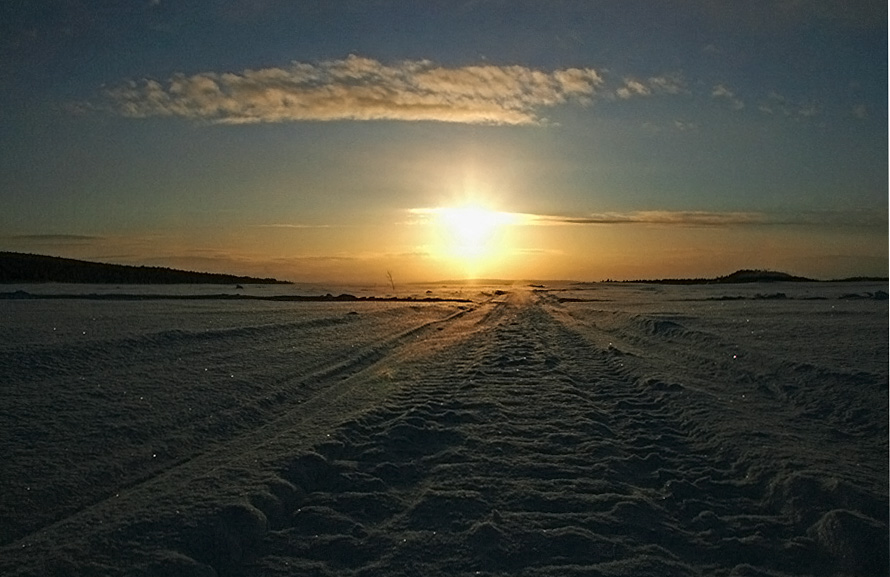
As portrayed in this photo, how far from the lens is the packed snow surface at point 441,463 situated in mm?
4766

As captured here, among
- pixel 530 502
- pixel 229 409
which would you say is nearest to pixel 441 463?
pixel 530 502

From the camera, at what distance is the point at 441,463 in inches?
268

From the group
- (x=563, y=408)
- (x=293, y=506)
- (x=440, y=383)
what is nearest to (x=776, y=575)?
(x=293, y=506)

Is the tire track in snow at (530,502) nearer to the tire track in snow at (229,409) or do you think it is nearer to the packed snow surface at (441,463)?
the packed snow surface at (441,463)

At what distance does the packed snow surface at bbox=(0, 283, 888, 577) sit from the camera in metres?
4.77

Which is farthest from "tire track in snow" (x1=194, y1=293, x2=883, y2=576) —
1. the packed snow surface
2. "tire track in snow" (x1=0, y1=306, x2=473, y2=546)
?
"tire track in snow" (x1=0, y1=306, x2=473, y2=546)

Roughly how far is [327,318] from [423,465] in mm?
19010

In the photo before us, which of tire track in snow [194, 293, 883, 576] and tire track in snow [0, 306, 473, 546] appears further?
tire track in snow [0, 306, 473, 546]

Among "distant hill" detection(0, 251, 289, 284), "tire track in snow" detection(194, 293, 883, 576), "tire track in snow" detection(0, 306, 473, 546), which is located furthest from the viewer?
"distant hill" detection(0, 251, 289, 284)

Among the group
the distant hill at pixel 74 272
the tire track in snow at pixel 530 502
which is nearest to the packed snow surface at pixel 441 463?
the tire track in snow at pixel 530 502

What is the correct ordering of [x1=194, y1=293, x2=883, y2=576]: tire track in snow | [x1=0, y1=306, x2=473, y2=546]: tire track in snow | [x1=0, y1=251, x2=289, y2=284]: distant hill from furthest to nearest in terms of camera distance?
[x1=0, y1=251, x2=289, y2=284]: distant hill → [x1=0, y1=306, x2=473, y2=546]: tire track in snow → [x1=194, y1=293, x2=883, y2=576]: tire track in snow

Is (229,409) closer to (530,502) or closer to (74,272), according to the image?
(530,502)

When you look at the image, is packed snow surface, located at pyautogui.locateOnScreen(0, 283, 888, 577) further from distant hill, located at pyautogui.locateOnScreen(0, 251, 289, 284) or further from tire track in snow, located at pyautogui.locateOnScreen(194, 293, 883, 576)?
distant hill, located at pyautogui.locateOnScreen(0, 251, 289, 284)

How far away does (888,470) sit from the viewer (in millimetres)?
6605
